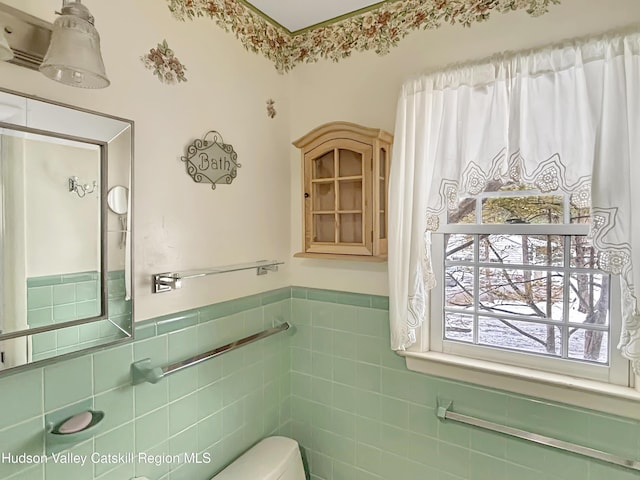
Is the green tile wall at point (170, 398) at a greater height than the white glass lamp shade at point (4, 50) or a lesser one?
lesser

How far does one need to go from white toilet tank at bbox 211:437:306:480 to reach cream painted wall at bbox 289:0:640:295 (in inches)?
27.1

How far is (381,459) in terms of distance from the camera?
1.51 metres

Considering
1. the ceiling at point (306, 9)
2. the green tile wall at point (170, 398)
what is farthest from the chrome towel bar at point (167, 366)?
the ceiling at point (306, 9)

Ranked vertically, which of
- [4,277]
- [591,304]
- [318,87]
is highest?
[318,87]

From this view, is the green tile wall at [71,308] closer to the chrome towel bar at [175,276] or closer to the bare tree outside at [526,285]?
the chrome towel bar at [175,276]

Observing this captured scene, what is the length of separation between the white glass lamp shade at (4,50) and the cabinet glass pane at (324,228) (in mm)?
1053

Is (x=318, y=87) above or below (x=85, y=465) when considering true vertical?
above

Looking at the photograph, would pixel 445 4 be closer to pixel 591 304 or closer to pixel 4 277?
pixel 591 304

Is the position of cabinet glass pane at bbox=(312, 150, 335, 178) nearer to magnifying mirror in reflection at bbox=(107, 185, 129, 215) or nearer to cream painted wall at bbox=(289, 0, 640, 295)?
cream painted wall at bbox=(289, 0, 640, 295)

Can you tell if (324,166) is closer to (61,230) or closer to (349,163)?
(349,163)

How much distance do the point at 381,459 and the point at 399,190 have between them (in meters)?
1.13

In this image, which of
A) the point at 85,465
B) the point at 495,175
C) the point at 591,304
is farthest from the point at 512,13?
the point at 85,465

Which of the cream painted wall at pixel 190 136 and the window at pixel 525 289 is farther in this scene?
the window at pixel 525 289

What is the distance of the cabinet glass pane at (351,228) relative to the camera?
1.45 metres
